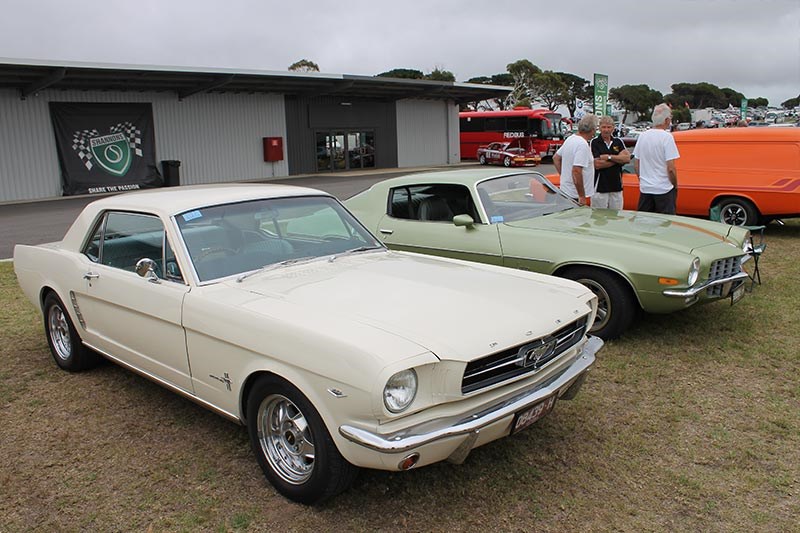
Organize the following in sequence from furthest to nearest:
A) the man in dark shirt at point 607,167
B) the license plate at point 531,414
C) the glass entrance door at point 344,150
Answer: the glass entrance door at point 344,150 < the man in dark shirt at point 607,167 < the license plate at point 531,414

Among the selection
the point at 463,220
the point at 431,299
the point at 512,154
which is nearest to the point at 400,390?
the point at 431,299

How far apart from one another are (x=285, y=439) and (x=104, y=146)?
23.4 metres

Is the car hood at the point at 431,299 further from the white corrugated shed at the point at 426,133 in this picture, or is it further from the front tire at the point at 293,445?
the white corrugated shed at the point at 426,133

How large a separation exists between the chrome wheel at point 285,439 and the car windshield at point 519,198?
10.8 feet

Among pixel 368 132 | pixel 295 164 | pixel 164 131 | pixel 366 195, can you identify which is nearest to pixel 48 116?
pixel 164 131

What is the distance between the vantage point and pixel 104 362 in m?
5.07

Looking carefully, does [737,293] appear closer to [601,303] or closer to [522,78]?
[601,303]

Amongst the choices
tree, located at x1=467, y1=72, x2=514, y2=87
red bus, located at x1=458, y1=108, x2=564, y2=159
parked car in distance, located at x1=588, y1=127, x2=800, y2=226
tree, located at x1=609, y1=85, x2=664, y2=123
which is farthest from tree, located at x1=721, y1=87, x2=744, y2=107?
parked car in distance, located at x1=588, y1=127, x2=800, y2=226

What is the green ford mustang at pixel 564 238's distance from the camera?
5062 millimetres

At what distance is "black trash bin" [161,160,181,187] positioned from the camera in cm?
2475

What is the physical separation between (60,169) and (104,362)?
20.5 metres

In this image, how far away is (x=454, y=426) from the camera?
9.14 feet

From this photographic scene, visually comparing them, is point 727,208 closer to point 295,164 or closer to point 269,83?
point 269,83

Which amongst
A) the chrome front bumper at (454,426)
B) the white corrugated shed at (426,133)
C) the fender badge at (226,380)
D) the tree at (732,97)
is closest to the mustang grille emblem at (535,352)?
the chrome front bumper at (454,426)
